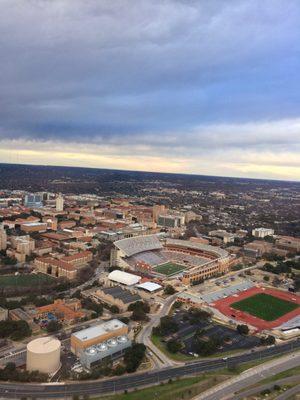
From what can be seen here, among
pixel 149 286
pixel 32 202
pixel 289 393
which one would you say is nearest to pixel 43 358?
pixel 289 393

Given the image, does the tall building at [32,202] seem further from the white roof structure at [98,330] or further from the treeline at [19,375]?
the treeline at [19,375]

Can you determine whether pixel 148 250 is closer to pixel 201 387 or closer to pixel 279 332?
pixel 279 332

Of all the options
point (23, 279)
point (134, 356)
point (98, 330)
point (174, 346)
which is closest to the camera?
point (134, 356)

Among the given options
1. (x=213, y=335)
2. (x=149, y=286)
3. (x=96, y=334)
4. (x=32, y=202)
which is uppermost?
(x=32, y=202)

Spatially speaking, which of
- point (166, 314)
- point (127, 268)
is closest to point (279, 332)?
point (166, 314)

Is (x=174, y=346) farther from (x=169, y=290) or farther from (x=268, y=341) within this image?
(x=169, y=290)

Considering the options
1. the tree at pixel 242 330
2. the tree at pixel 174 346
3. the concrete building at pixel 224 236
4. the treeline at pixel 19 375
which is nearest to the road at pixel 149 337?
the tree at pixel 174 346

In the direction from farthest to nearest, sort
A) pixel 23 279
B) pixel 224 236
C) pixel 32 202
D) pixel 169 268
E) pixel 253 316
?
pixel 32 202
pixel 224 236
pixel 169 268
pixel 23 279
pixel 253 316
